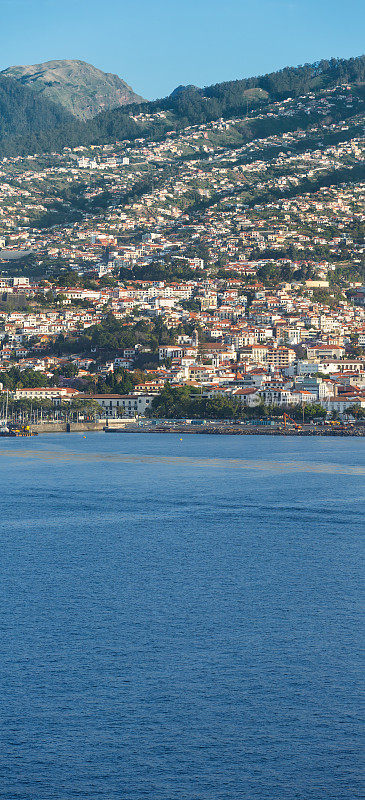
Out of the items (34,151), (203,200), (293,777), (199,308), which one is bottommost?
(293,777)

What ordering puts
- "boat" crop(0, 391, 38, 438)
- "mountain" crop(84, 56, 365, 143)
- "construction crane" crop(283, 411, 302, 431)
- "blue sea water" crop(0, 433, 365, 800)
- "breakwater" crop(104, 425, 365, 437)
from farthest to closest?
"mountain" crop(84, 56, 365, 143) < "construction crane" crop(283, 411, 302, 431) < "boat" crop(0, 391, 38, 438) < "breakwater" crop(104, 425, 365, 437) < "blue sea water" crop(0, 433, 365, 800)

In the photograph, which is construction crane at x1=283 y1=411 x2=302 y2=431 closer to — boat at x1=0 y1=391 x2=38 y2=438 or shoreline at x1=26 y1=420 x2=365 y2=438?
shoreline at x1=26 y1=420 x2=365 y2=438

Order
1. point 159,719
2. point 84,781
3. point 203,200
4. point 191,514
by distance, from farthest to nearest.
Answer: point 203,200 → point 191,514 → point 159,719 → point 84,781

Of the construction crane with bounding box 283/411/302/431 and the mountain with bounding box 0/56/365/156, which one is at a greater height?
the mountain with bounding box 0/56/365/156

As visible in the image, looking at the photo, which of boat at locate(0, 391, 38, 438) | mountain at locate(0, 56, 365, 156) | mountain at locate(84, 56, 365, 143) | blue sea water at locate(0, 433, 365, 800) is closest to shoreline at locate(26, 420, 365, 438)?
boat at locate(0, 391, 38, 438)

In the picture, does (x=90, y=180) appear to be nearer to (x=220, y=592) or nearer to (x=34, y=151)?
(x=34, y=151)

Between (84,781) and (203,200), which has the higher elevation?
(203,200)

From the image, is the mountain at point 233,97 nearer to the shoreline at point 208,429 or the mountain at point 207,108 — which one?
the mountain at point 207,108

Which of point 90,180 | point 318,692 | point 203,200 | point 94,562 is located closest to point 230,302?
point 203,200

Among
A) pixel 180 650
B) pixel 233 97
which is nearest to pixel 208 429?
pixel 180 650
